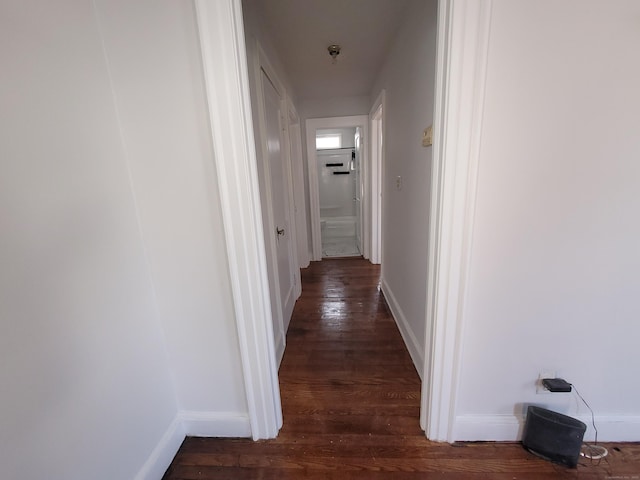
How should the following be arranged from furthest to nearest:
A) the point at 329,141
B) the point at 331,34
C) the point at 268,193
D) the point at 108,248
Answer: the point at 329,141
the point at 331,34
the point at 268,193
the point at 108,248

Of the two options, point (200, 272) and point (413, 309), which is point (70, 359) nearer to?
point (200, 272)

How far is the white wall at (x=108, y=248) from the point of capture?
0.71 m

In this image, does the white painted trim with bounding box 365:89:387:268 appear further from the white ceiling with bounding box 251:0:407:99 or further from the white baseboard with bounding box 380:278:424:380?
the white baseboard with bounding box 380:278:424:380

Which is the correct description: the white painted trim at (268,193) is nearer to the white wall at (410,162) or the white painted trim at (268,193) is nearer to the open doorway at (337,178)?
the white wall at (410,162)

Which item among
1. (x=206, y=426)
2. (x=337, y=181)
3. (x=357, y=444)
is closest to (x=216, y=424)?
(x=206, y=426)

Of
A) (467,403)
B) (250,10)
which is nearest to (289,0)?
(250,10)

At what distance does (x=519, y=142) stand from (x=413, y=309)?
1241 millimetres

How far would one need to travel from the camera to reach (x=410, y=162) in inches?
71.2

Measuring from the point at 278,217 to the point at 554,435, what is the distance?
1.97 m

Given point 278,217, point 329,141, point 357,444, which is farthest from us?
point 329,141

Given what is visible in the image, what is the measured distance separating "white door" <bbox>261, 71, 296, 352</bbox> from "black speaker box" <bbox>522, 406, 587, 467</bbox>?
1.42 metres

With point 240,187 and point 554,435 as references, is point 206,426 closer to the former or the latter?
point 240,187

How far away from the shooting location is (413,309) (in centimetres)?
187

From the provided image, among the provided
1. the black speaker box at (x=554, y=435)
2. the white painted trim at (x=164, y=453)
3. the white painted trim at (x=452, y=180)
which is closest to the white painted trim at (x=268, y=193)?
the white painted trim at (x=164, y=453)
